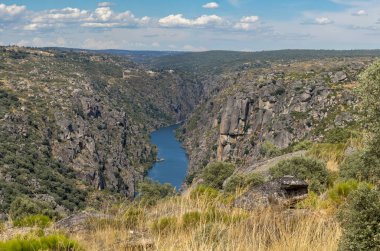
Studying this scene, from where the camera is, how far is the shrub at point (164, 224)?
6.65m

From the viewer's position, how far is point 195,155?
17675 cm

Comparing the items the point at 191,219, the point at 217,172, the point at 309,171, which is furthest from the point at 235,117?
the point at 191,219

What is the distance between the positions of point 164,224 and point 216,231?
1.86 m

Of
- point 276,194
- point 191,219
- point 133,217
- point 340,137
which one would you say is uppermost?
point 191,219

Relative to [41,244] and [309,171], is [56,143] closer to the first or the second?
[309,171]

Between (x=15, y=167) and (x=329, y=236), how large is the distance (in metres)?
107

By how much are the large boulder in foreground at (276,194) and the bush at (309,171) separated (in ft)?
7.41

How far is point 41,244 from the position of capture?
17.3ft

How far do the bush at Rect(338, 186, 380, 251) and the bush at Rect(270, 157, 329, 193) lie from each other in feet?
21.6

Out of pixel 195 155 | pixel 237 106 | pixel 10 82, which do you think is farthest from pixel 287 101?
pixel 10 82

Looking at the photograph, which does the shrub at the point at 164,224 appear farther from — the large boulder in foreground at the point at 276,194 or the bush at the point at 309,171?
the bush at the point at 309,171

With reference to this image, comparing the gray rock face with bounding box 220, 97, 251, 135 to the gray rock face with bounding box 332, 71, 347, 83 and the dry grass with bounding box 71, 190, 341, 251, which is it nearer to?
the gray rock face with bounding box 332, 71, 347, 83

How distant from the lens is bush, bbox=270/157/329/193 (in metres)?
11.6

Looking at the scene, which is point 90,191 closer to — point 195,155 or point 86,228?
point 195,155
